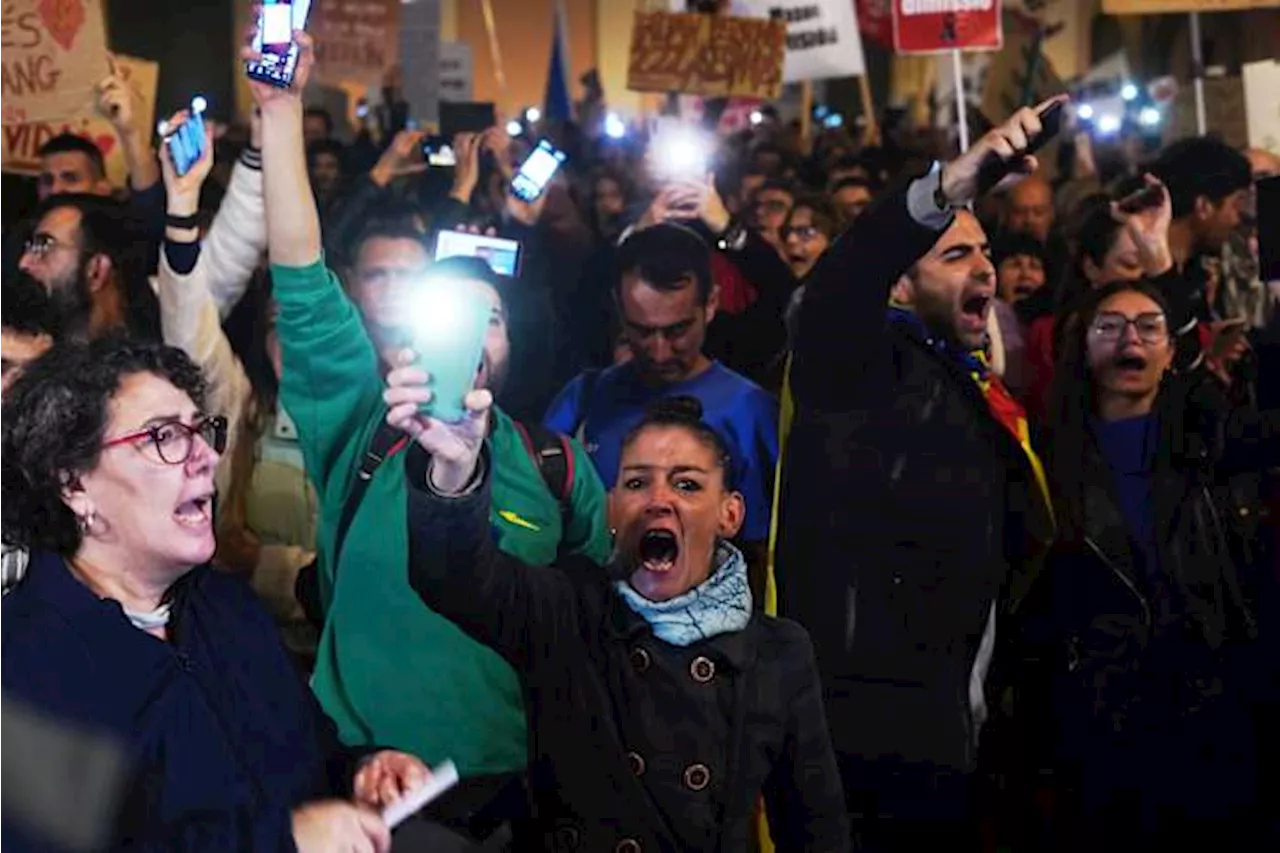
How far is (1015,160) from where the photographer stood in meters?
3.68

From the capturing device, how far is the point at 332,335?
3893mm

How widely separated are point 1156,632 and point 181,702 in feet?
9.13

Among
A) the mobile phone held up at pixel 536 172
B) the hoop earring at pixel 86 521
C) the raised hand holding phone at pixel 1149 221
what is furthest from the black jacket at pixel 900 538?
the mobile phone held up at pixel 536 172

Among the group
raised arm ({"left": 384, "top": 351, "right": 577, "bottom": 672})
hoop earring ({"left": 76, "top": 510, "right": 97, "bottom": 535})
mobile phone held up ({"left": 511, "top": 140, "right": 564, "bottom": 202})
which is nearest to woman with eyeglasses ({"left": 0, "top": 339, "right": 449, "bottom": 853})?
hoop earring ({"left": 76, "top": 510, "right": 97, "bottom": 535})

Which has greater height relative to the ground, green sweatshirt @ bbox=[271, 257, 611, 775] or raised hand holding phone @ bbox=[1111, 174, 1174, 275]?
raised hand holding phone @ bbox=[1111, 174, 1174, 275]

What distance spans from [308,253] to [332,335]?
17 centimetres

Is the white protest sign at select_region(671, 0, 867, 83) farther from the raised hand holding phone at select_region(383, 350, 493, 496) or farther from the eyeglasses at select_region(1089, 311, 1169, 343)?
the raised hand holding phone at select_region(383, 350, 493, 496)

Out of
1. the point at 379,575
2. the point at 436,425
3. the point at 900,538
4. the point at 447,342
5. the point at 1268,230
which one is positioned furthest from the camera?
the point at 1268,230

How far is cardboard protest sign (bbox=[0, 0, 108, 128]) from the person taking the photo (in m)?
6.15

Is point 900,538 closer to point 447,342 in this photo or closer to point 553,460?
point 553,460

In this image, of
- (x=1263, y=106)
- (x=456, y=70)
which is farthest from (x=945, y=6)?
(x=456, y=70)

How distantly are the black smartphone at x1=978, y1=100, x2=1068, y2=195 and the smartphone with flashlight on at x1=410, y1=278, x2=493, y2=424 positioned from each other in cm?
126

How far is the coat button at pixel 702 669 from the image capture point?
135 inches

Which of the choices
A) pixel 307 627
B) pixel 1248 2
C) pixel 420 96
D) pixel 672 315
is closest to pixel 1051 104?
pixel 672 315
